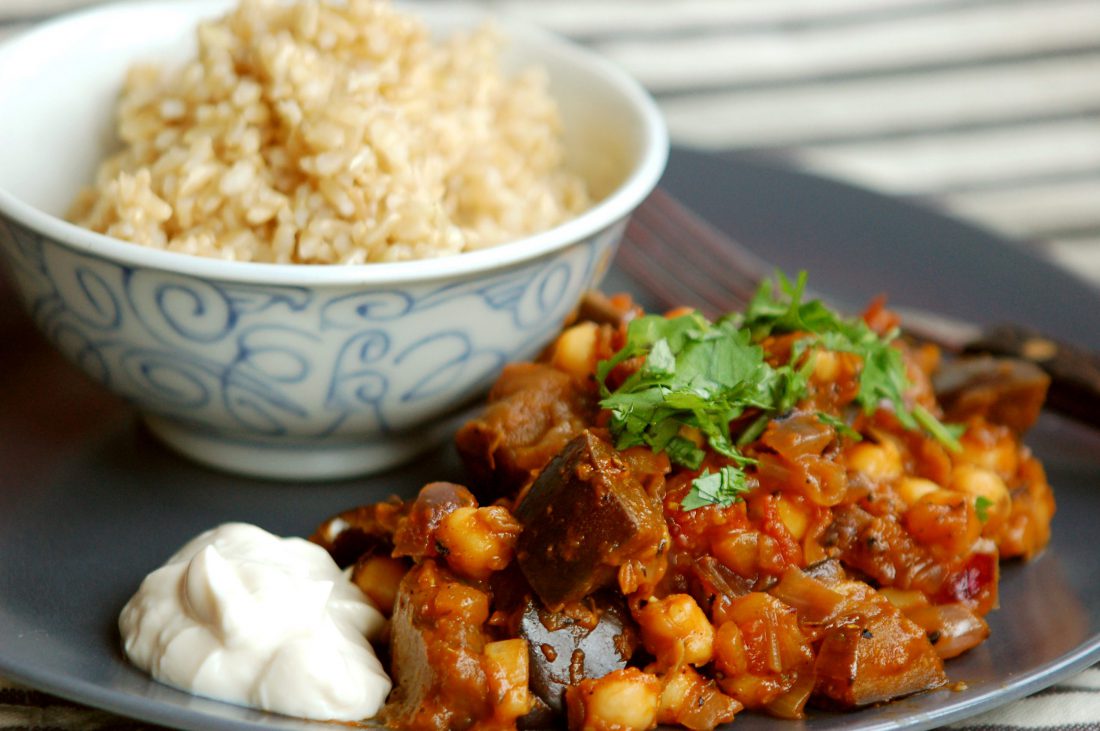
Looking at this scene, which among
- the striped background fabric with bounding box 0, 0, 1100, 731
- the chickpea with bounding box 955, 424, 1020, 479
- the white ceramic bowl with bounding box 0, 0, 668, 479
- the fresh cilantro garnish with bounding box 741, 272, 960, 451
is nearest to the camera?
the white ceramic bowl with bounding box 0, 0, 668, 479

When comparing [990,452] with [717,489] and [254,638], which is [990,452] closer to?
[717,489]

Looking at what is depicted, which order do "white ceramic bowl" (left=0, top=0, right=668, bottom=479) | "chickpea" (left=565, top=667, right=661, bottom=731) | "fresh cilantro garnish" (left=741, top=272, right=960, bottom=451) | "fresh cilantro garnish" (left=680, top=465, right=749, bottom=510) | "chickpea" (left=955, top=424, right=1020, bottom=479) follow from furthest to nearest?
"chickpea" (left=955, top=424, right=1020, bottom=479)
"fresh cilantro garnish" (left=741, top=272, right=960, bottom=451)
"white ceramic bowl" (left=0, top=0, right=668, bottom=479)
"fresh cilantro garnish" (left=680, top=465, right=749, bottom=510)
"chickpea" (left=565, top=667, right=661, bottom=731)

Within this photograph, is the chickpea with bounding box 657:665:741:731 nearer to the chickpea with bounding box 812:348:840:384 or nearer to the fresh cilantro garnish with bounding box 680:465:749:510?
the fresh cilantro garnish with bounding box 680:465:749:510

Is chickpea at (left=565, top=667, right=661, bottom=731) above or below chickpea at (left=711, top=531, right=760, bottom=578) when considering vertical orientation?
below

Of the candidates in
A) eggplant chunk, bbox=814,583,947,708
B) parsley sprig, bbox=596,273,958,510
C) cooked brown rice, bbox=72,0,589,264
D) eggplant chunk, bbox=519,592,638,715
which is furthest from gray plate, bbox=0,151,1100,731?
cooked brown rice, bbox=72,0,589,264

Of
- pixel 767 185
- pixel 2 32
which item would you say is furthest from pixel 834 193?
pixel 2 32

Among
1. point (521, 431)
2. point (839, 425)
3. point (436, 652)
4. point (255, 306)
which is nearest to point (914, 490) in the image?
point (839, 425)

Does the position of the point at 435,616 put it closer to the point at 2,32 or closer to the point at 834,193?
the point at 834,193
